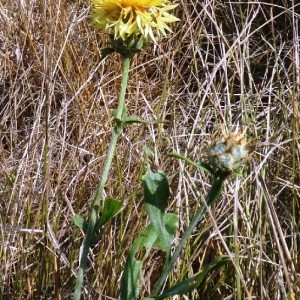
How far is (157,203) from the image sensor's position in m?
1.38

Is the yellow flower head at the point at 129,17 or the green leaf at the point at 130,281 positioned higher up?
the yellow flower head at the point at 129,17

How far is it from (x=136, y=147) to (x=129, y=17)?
0.90m

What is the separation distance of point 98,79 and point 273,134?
0.80 metres

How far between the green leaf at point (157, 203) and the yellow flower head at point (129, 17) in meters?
0.33

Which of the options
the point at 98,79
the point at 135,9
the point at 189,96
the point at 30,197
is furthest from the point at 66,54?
→ the point at 135,9

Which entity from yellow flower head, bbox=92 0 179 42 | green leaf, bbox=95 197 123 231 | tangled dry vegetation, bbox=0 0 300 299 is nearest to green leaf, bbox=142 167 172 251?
green leaf, bbox=95 197 123 231

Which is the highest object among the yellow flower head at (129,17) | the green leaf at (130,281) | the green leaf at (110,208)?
the yellow flower head at (129,17)

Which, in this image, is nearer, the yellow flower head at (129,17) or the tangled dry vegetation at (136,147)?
the yellow flower head at (129,17)

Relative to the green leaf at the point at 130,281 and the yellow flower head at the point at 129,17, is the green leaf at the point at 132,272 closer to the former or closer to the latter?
the green leaf at the point at 130,281

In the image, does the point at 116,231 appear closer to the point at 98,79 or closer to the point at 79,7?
the point at 98,79

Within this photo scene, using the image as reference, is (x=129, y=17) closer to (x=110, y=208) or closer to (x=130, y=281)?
(x=110, y=208)

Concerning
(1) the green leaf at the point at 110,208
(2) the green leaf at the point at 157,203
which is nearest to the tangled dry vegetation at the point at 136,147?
(2) the green leaf at the point at 157,203

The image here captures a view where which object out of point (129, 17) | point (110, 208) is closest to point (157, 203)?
point (110, 208)

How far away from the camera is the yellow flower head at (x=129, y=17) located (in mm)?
1444
